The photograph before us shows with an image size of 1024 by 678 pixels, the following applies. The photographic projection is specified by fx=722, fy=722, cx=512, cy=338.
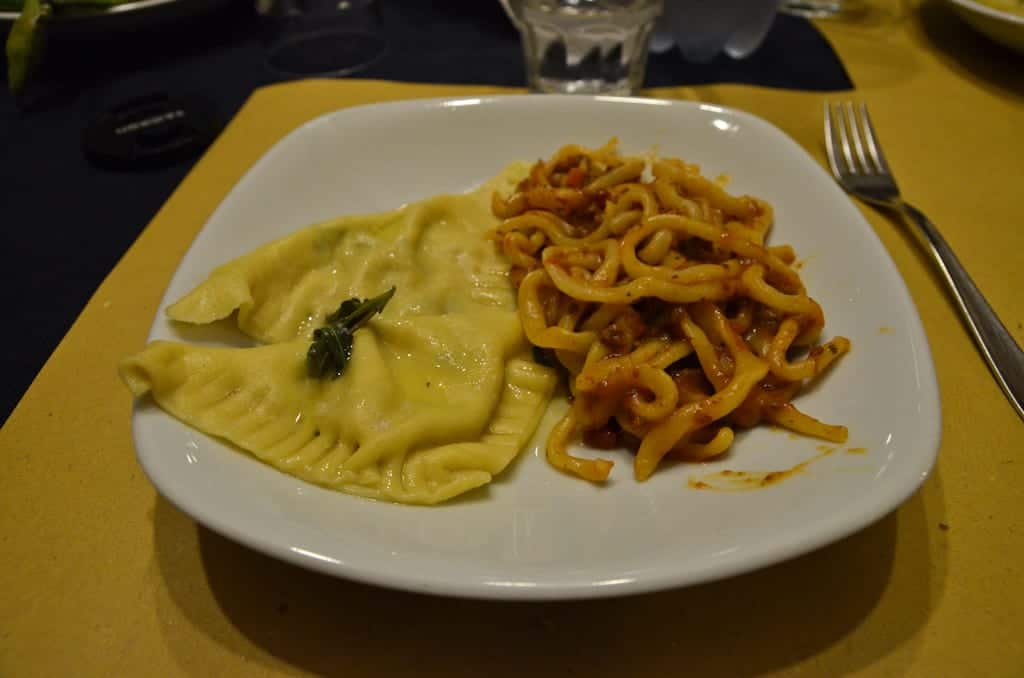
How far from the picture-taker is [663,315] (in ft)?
7.02

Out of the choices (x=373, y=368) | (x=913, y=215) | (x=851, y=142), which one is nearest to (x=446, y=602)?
(x=373, y=368)

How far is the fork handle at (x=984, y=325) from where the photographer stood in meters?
2.12

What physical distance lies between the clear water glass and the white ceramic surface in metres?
1.60

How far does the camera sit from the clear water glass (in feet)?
11.4

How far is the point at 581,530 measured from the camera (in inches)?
62.7

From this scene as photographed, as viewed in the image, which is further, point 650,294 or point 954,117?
point 954,117

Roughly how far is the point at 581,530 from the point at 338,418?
71cm

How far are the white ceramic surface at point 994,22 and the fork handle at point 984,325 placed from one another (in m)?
1.65

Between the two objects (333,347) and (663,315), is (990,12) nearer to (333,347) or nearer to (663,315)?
(663,315)

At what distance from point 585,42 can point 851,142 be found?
1.34 meters

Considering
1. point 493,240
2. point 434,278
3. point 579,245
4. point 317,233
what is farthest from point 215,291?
point 579,245

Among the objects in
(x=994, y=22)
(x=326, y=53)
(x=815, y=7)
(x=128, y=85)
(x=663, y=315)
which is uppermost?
(x=994, y=22)

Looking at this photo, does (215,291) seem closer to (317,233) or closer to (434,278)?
(317,233)

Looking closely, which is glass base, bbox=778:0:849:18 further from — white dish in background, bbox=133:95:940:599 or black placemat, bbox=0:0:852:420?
white dish in background, bbox=133:95:940:599
